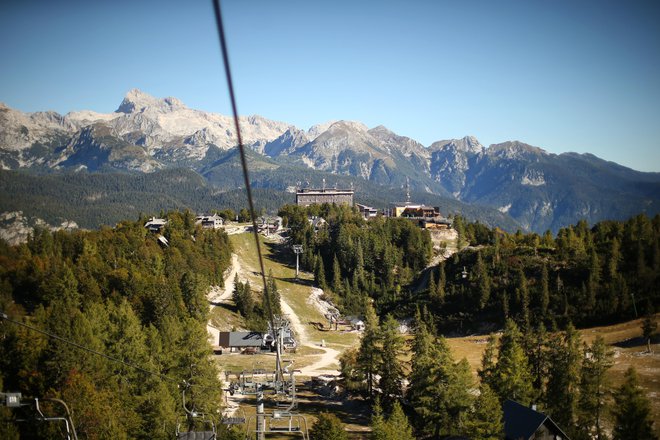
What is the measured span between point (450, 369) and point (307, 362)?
37227mm

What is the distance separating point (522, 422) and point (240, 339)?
180ft

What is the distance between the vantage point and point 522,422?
4131 centimetres

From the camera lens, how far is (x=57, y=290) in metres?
72.7

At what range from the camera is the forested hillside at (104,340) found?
41062 mm

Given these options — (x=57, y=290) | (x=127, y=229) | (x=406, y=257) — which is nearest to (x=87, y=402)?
(x=57, y=290)

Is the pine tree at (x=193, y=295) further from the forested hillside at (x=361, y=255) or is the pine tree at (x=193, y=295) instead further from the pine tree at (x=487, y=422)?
the pine tree at (x=487, y=422)

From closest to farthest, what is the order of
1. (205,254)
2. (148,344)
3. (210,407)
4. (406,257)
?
(210,407), (148,344), (205,254), (406,257)

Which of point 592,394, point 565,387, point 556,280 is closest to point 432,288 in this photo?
point 556,280

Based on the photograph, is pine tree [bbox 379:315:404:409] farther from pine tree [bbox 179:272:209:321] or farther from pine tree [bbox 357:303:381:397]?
pine tree [bbox 179:272:209:321]

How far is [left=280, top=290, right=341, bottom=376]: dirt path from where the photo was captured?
7725cm

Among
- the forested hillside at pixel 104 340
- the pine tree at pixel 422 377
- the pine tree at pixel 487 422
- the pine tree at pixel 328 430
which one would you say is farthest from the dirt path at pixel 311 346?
the pine tree at pixel 487 422

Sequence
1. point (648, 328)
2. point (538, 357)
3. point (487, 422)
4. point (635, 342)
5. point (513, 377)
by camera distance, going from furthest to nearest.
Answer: point (635, 342) < point (648, 328) < point (538, 357) < point (513, 377) < point (487, 422)

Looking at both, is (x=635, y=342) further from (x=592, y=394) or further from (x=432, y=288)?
(x=432, y=288)

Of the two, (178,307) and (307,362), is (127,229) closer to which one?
(178,307)
